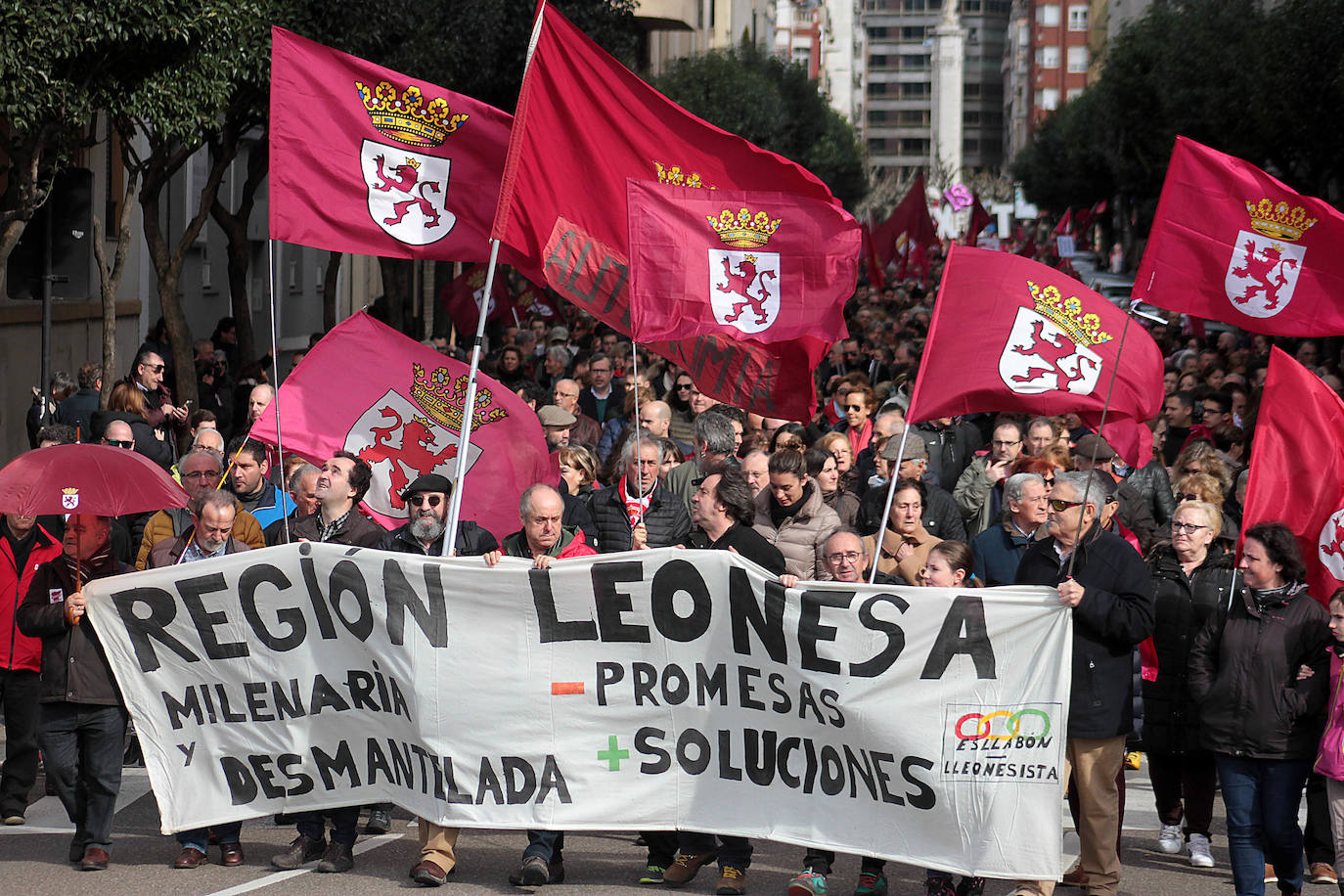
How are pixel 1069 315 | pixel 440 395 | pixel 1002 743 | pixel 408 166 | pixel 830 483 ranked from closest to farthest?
pixel 1002 743, pixel 1069 315, pixel 408 166, pixel 440 395, pixel 830 483

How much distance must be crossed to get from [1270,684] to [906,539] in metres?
2.71

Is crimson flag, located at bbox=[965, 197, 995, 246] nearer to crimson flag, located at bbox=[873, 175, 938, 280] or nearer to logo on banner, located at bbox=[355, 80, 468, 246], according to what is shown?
crimson flag, located at bbox=[873, 175, 938, 280]

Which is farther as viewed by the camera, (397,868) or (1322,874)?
(1322,874)

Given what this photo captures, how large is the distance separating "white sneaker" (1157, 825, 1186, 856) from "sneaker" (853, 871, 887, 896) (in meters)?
1.69

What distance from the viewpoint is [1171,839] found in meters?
8.27

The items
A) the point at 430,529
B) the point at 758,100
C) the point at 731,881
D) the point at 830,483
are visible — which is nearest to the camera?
the point at 731,881

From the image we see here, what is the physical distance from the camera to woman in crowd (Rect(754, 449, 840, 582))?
9359 mm

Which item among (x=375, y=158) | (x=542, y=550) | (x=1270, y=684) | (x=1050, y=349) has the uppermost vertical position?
(x=375, y=158)

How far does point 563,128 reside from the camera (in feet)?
28.0

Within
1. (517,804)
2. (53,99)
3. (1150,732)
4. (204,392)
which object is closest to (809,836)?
(517,804)

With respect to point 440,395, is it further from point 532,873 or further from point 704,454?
point 532,873

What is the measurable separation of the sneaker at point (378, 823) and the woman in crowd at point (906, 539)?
8.97 feet

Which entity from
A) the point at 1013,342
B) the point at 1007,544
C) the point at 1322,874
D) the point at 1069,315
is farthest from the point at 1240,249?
the point at 1322,874

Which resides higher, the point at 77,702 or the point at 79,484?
the point at 79,484
